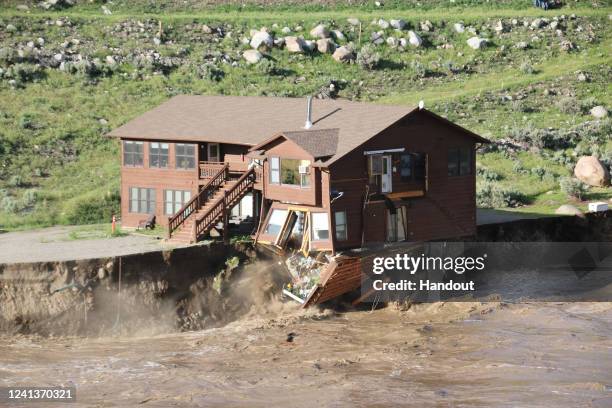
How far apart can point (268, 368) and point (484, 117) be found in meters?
37.7

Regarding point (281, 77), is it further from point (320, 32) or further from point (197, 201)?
point (197, 201)

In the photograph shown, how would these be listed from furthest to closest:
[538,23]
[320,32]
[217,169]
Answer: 1. [538,23]
2. [320,32]
3. [217,169]

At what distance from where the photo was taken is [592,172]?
65750 mm

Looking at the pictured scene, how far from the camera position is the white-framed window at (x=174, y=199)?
179ft

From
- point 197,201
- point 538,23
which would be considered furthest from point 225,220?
point 538,23

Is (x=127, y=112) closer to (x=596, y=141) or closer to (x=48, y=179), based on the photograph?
(x=48, y=179)

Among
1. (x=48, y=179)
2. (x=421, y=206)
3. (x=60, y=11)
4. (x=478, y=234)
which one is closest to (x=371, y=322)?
(x=421, y=206)

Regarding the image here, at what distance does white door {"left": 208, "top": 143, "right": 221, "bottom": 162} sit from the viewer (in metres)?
54.1

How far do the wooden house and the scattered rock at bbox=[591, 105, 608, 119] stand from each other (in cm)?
2738

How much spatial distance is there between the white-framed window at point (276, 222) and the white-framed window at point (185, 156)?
6083mm

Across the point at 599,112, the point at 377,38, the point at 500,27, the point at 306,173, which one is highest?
the point at 500,27

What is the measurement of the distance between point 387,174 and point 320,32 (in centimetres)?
4538

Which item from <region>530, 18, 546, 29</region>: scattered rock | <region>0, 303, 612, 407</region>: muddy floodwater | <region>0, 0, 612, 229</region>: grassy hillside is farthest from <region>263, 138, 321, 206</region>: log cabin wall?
<region>530, 18, 546, 29</region>: scattered rock

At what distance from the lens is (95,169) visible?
68.0 metres
